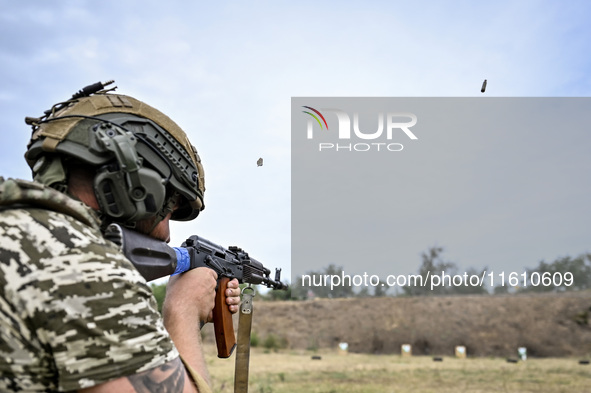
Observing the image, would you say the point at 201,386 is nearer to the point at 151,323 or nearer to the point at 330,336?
the point at 151,323

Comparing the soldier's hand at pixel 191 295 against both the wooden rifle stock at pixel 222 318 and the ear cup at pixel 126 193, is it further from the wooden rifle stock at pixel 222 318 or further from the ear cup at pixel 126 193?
the wooden rifle stock at pixel 222 318

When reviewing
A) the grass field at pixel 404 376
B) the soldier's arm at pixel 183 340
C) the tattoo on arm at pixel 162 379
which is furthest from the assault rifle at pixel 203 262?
the grass field at pixel 404 376

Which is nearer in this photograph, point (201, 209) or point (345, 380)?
point (201, 209)

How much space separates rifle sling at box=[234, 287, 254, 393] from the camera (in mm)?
3561

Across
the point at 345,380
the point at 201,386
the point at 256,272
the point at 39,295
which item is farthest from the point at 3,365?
the point at 345,380

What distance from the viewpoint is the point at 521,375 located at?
1731cm

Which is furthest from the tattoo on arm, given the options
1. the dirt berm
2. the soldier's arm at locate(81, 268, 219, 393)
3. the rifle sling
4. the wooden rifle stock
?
the dirt berm

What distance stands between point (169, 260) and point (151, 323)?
0.74 m

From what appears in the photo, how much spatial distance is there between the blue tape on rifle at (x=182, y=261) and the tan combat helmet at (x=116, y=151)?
0.90ft

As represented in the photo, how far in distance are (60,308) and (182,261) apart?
1.07 m

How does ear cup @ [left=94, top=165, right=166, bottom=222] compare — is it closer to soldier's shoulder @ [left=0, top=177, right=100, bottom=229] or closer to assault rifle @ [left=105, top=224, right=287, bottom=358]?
assault rifle @ [left=105, top=224, right=287, bottom=358]

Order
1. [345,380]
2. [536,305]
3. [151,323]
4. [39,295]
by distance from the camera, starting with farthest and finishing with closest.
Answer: [536,305] → [345,380] → [151,323] → [39,295]

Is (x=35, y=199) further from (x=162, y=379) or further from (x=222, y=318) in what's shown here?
(x=222, y=318)

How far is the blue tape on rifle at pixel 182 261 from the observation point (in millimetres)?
2246
